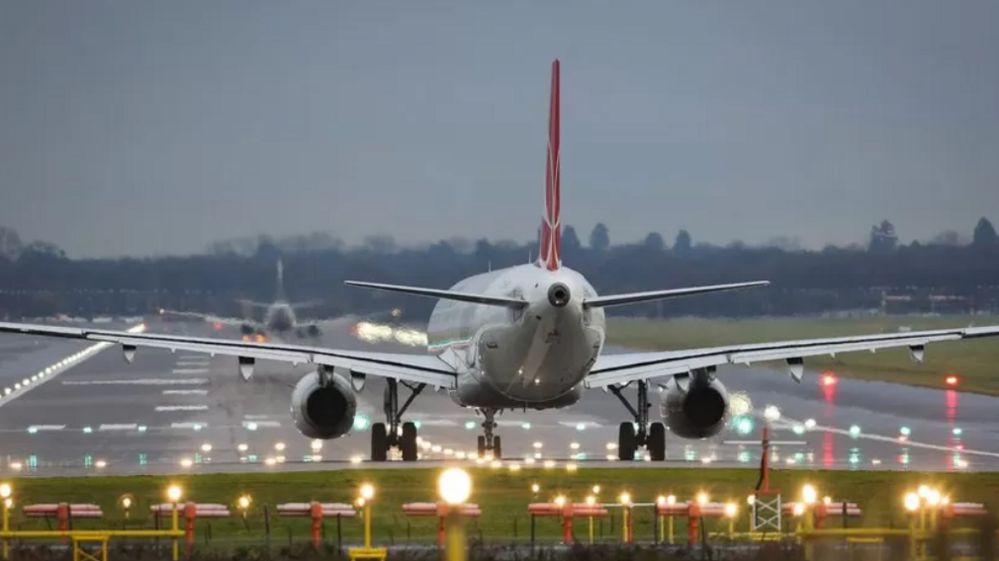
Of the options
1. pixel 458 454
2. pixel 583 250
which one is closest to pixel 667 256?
pixel 583 250

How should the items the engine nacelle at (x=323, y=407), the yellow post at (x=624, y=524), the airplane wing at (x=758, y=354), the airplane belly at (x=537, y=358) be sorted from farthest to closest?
the engine nacelle at (x=323, y=407), the airplane wing at (x=758, y=354), the airplane belly at (x=537, y=358), the yellow post at (x=624, y=524)

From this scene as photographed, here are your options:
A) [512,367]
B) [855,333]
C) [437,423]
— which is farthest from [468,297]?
[855,333]

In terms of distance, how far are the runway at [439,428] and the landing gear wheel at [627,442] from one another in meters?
0.67

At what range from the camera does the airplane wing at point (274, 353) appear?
1604 inches

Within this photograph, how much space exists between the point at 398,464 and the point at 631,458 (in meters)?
5.22

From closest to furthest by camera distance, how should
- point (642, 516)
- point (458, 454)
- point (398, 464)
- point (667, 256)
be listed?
point (642, 516)
point (398, 464)
point (458, 454)
point (667, 256)

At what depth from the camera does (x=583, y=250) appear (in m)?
97.9

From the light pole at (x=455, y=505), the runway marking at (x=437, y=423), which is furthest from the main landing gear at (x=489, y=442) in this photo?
the light pole at (x=455, y=505)

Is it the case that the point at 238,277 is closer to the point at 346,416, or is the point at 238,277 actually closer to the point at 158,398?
the point at 158,398

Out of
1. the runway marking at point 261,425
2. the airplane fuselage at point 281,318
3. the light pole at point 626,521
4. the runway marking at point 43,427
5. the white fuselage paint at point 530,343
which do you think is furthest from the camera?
the airplane fuselage at point 281,318

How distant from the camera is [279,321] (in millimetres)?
92000

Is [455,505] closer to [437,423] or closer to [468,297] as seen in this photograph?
[468,297]

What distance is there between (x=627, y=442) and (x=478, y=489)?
27.0ft

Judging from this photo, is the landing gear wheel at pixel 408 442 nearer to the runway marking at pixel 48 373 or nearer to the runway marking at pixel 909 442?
the runway marking at pixel 909 442
